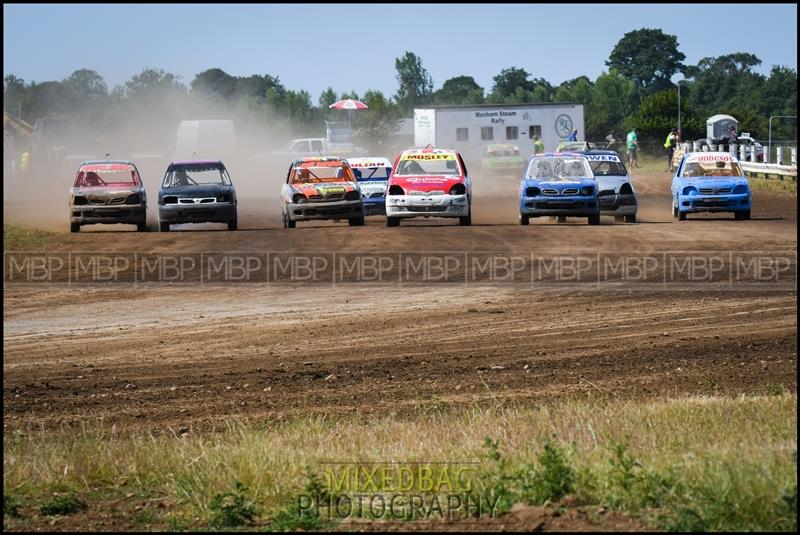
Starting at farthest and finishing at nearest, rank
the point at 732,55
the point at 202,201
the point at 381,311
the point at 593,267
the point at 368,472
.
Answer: the point at 732,55 → the point at 202,201 → the point at 593,267 → the point at 381,311 → the point at 368,472

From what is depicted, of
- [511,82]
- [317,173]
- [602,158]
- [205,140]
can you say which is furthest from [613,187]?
[511,82]

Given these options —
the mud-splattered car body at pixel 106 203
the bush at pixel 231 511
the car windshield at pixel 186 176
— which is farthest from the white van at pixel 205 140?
the bush at pixel 231 511

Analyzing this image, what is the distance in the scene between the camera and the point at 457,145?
61.8 metres

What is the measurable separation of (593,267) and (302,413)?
10677 mm

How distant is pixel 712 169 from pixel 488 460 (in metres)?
23.0

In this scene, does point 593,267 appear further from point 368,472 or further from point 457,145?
point 457,145

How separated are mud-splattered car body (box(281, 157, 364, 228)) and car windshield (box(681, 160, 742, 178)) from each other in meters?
8.20

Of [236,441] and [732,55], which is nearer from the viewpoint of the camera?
[236,441]

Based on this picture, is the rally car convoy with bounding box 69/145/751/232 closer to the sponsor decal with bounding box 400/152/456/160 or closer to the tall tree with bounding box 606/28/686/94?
the sponsor decal with bounding box 400/152/456/160

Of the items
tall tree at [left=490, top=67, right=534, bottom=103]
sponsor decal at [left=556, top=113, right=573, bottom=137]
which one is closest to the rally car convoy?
sponsor decal at [left=556, top=113, right=573, bottom=137]

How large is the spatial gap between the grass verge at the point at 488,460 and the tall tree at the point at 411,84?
116m

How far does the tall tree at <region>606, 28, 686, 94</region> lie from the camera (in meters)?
85.9

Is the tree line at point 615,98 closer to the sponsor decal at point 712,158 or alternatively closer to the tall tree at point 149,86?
the tall tree at point 149,86

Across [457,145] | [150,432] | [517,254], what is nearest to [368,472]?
[150,432]
